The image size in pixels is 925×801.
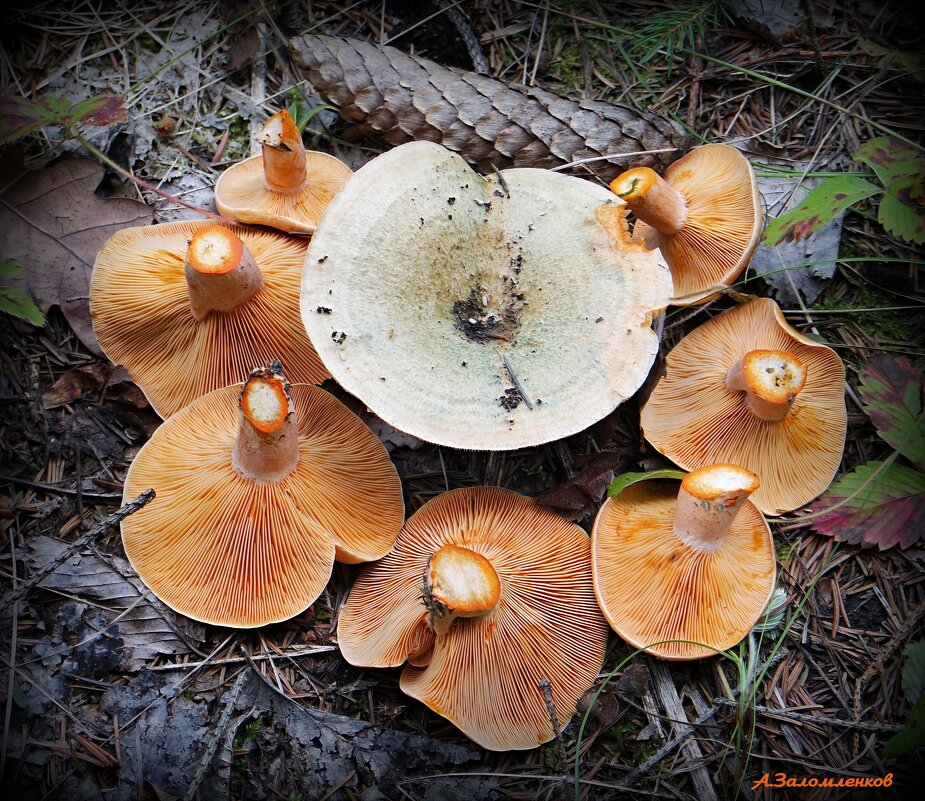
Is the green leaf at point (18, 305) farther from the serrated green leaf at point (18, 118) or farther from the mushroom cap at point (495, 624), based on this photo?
the mushroom cap at point (495, 624)

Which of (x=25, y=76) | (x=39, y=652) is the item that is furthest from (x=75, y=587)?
(x=25, y=76)

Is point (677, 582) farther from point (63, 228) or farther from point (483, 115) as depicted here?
point (63, 228)

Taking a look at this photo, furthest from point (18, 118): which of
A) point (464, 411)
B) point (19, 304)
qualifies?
point (464, 411)

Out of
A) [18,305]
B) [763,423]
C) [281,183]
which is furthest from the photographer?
[281,183]

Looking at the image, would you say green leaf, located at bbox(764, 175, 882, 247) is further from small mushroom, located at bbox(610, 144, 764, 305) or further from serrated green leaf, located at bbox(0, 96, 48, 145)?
serrated green leaf, located at bbox(0, 96, 48, 145)

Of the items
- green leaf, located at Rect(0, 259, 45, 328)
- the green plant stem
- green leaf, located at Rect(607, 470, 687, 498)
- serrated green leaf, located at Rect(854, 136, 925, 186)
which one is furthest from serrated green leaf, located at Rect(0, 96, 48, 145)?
serrated green leaf, located at Rect(854, 136, 925, 186)

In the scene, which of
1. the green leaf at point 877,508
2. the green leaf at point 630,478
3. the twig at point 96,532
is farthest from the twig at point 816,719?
the twig at point 96,532
